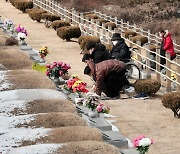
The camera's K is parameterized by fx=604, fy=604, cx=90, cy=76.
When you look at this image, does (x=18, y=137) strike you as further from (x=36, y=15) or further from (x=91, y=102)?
(x=36, y=15)

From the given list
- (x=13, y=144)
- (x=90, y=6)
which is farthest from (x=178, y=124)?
(x=90, y=6)

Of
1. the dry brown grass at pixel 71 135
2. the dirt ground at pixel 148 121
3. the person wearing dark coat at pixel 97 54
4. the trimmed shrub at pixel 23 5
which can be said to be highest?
the dry brown grass at pixel 71 135

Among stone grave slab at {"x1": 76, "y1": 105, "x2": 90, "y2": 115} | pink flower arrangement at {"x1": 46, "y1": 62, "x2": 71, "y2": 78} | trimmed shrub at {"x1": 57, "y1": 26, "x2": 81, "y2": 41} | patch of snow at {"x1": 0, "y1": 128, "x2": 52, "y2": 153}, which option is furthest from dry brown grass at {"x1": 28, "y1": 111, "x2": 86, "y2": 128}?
trimmed shrub at {"x1": 57, "y1": 26, "x2": 81, "y2": 41}

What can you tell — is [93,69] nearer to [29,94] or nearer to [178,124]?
[178,124]

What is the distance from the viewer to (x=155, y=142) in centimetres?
1150

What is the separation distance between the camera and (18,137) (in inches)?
323

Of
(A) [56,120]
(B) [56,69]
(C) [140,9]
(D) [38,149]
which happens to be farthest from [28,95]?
(C) [140,9]

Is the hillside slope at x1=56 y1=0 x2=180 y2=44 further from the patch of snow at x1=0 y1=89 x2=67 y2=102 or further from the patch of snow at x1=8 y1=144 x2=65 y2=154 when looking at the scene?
the patch of snow at x1=8 y1=144 x2=65 y2=154

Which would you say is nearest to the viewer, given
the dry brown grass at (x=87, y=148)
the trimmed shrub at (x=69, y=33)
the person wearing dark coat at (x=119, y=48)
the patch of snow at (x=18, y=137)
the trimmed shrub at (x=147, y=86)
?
the dry brown grass at (x=87, y=148)

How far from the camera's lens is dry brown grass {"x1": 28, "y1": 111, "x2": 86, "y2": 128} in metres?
8.70

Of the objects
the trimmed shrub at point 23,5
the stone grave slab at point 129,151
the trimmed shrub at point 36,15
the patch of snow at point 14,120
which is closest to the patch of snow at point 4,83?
the patch of snow at point 14,120

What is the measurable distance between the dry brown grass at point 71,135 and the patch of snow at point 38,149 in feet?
0.89

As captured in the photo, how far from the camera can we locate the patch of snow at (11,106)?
30.7 feet

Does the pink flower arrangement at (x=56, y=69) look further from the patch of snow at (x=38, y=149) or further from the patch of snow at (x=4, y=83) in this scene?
the patch of snow at (x=38, y=149)
